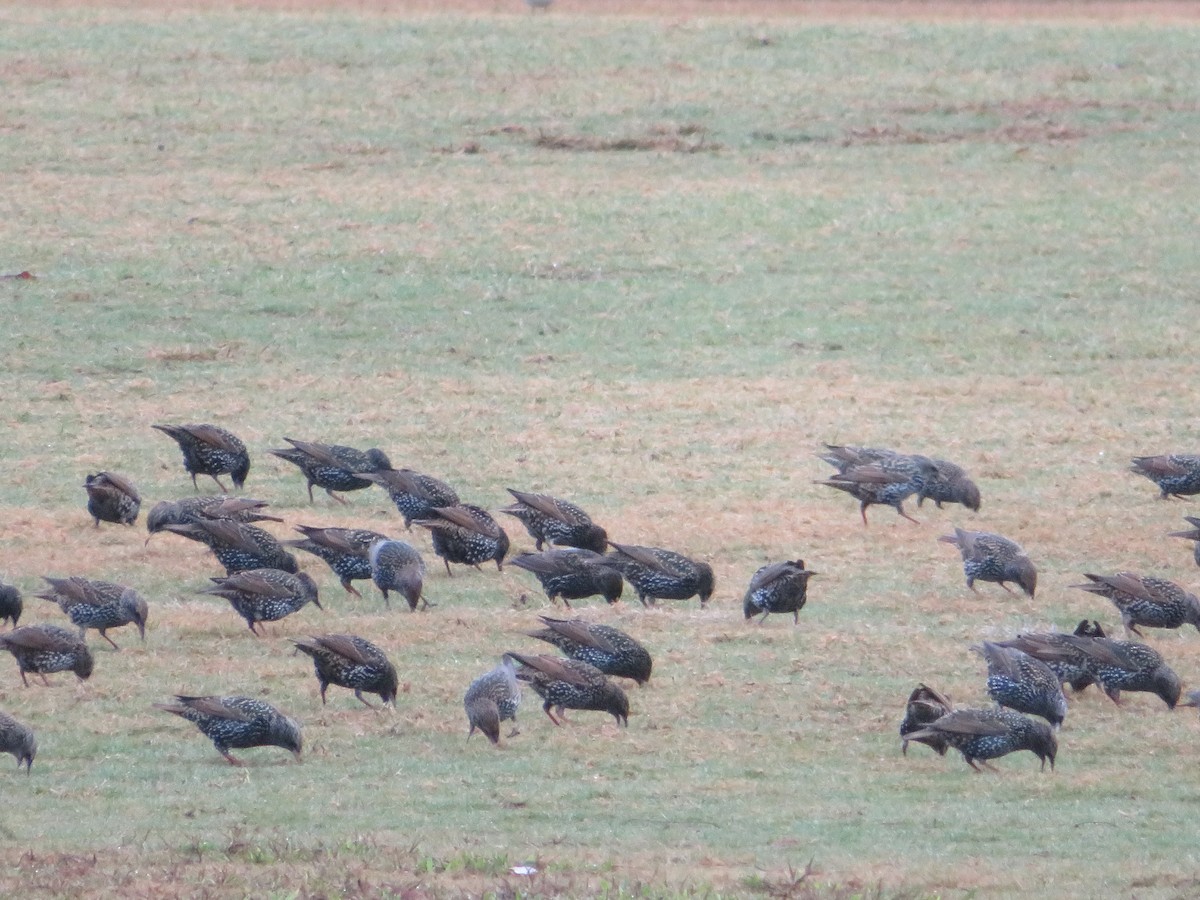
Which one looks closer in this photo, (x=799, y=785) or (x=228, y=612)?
(x=799, y=785)

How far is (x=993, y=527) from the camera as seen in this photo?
15.3m

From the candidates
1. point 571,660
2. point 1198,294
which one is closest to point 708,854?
point 571,660

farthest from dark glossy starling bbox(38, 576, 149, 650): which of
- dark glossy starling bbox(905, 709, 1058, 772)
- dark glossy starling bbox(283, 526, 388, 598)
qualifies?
dark glossy starling bbox(905, 709, 1058, 772)

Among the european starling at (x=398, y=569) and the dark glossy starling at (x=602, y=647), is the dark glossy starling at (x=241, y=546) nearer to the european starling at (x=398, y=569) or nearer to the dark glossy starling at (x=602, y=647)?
the european starling at (x=398, y=569)

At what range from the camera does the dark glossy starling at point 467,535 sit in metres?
13.3

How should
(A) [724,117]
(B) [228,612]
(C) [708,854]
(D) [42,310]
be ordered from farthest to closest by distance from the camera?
(A) [724,117], (D) [42,310], (B) [228,612], (C) [708,854]

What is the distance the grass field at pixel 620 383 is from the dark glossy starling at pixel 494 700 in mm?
159

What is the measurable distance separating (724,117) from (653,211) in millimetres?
5499

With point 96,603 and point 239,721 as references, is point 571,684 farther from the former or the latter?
point 96,603

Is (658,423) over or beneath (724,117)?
beneath

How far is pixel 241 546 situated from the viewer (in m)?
12.7

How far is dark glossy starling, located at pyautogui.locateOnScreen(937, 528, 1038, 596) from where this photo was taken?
13.1 metres

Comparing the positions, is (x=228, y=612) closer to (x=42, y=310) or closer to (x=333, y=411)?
(x=333, y=411)

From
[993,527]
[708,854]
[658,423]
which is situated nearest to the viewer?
[708,854]
